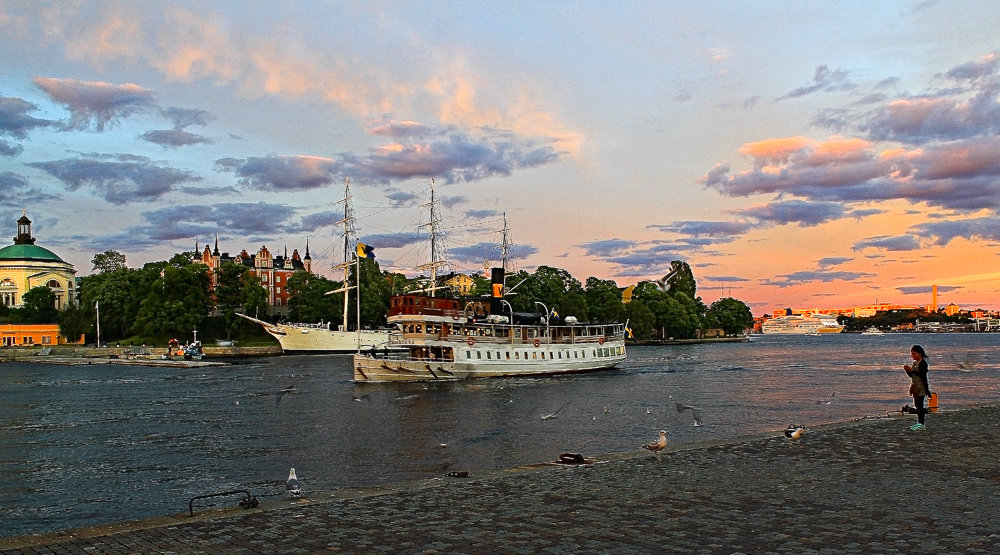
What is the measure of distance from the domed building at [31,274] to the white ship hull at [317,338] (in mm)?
67243

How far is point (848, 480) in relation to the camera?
572 inches

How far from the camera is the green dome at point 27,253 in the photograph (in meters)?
170

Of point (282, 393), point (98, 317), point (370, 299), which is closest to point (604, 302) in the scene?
point (370, 299)

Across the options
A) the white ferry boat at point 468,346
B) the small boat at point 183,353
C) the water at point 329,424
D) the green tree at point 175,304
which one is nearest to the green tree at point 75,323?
the green tree at point 175,304

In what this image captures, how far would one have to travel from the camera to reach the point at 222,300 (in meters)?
141

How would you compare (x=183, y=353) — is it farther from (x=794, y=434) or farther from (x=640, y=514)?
(x=640, y=514)

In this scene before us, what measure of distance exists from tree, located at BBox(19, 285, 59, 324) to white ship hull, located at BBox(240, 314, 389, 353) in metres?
54.2

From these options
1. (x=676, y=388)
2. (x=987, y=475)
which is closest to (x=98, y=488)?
(x=987, y=475)

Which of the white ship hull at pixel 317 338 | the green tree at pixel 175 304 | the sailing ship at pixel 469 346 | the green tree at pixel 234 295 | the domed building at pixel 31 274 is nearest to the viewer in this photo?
the sailing ship at pixel 469 346

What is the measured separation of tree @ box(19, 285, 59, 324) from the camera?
153125 millimetres

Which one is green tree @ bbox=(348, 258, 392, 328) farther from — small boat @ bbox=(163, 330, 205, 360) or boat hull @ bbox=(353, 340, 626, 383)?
boat hull @ bbox=(353, 340, 626, 383)

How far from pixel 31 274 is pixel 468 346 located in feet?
453

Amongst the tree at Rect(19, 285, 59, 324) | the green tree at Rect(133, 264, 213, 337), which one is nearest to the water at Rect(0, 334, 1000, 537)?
the green tree at Rect(133, 264, 213, 337)

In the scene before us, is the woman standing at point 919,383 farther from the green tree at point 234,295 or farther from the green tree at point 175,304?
the green tree at point 234,295
